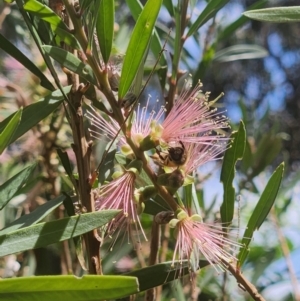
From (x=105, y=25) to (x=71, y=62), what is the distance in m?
0.07

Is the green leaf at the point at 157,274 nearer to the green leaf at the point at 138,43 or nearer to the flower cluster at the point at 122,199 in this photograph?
the flower cluster at the point at 122,199

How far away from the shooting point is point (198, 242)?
0.68m

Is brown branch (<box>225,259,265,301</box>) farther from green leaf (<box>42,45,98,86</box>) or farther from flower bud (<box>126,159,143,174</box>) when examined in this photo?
green leaf (<box>42,45,98,86</box>)

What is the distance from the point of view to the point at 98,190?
0.67 m

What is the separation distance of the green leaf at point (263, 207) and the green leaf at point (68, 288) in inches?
10.3

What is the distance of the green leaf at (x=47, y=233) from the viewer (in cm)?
Answer: 55

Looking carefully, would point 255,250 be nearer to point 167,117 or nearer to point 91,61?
point 167,117

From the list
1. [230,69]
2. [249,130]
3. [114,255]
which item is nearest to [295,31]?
[230,69]

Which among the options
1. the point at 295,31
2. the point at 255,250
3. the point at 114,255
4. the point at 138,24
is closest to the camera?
the point at 138,24

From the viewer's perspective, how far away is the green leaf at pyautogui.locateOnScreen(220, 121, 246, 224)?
0.71m

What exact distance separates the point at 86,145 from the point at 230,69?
6.44 m

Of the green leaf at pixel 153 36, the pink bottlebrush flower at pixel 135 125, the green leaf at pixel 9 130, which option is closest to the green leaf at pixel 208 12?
the green leaf at pixel 153 36

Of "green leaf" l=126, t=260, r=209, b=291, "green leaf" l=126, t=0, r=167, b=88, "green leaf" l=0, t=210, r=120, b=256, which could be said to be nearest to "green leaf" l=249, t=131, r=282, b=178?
"green leaf" l=126, t=0, r=167, b=88

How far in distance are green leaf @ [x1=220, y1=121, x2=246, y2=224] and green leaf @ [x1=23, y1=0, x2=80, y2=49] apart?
0.73 feet
